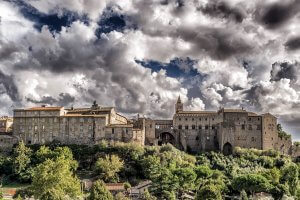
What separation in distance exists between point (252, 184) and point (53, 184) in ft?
98.3

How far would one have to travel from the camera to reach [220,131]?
309ft

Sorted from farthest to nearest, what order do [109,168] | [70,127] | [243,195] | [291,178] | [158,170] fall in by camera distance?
[70,127], [109,168], [158,170], [291,178], [243,195]

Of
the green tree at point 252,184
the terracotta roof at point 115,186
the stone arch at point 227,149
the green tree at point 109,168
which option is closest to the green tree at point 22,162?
the green tree at point 109,168

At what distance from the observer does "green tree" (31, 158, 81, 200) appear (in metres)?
56.1

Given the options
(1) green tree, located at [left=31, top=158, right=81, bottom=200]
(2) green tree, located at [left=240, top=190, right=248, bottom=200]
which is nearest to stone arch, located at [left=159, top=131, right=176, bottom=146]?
(2) green tree, located at [left=240, top=190, right=248, bottom=200]

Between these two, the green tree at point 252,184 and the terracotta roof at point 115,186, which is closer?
the green tree at point 252,184

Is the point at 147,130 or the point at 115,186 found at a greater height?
the point at 147,130

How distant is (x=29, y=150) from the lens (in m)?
87.6

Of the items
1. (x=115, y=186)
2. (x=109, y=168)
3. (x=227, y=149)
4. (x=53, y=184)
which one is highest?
(x=227, y=149)

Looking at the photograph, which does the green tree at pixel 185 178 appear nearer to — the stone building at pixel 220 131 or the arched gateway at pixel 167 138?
the stone building at pixel 220 131

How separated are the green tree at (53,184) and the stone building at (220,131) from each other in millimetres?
35044

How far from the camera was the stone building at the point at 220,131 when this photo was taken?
307ft

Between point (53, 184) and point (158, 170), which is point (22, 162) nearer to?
point (158, 170)

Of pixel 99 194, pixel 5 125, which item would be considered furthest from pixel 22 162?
pixel 99 194
